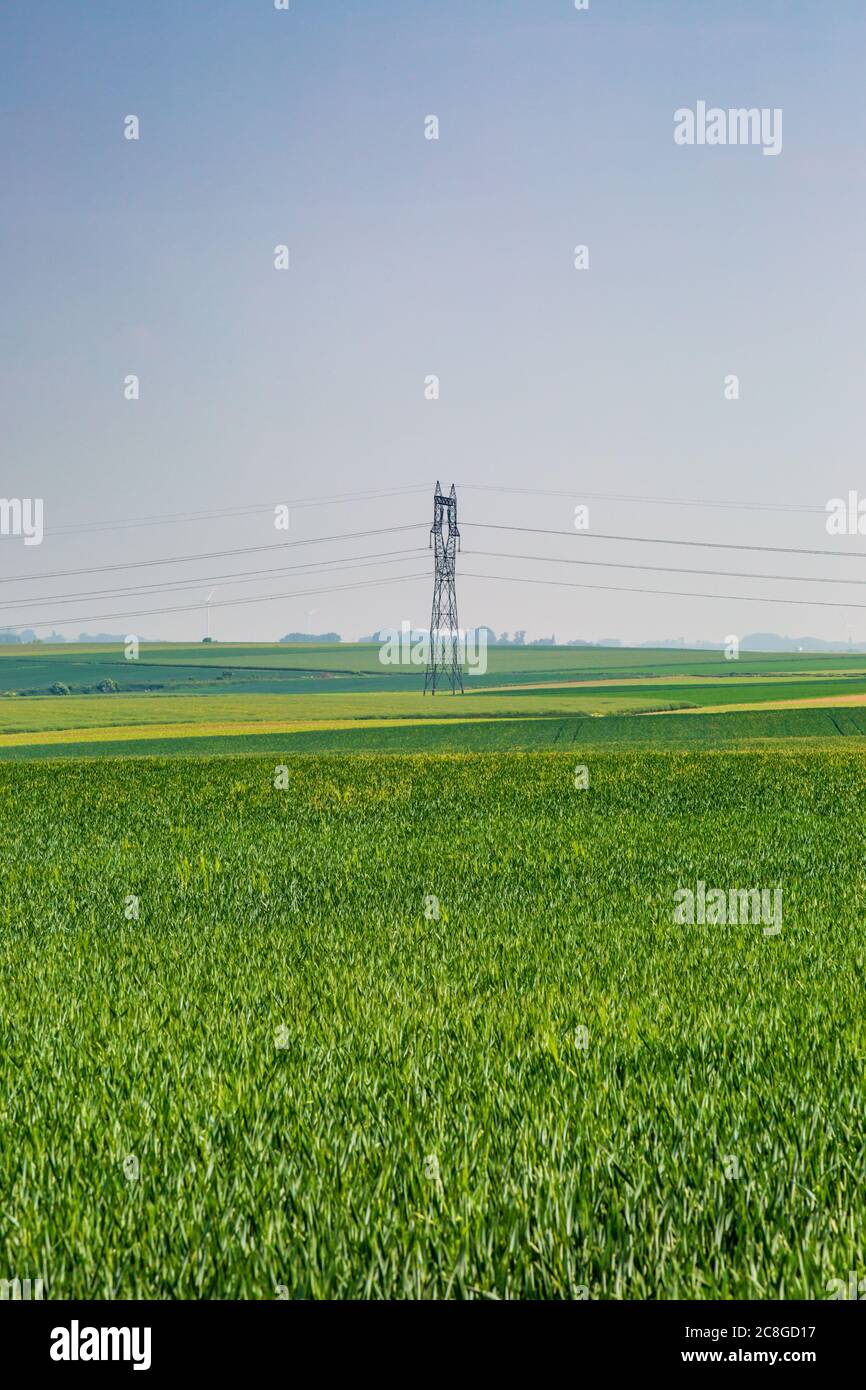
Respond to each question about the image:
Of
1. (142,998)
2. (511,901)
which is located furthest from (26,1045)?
(511,901)

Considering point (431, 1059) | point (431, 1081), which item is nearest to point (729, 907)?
point (431, 1059)

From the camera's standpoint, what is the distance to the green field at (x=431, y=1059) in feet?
16.7

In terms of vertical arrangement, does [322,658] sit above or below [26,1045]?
above
